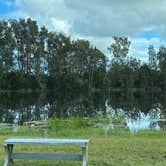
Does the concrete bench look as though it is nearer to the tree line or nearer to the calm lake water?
the calm lake water

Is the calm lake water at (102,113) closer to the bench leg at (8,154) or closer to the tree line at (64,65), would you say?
the bench leg at (8,154)

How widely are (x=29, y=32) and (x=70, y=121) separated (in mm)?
70024

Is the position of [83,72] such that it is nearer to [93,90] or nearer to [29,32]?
[93,90]

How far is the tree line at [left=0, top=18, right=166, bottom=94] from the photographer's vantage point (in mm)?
87750

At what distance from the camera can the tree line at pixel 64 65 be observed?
87.8 m

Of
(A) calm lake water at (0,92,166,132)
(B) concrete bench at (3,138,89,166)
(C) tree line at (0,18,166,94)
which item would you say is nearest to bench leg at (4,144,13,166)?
(B) concrete bench at (3,138,89,166)

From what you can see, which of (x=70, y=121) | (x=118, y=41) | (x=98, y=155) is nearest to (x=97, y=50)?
(x=118, y=41)

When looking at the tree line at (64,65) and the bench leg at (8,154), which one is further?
the tree line at (64,65)

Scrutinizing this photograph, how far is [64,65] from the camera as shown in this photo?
9131cm

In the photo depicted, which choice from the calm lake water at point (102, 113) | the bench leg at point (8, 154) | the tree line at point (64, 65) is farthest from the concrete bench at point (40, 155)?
the tree line at point (64, 65)

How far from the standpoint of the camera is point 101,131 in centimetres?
1750

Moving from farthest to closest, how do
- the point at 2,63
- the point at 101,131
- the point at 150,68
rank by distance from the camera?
the point at 150,68
the point at 2,63
the point at 101,131

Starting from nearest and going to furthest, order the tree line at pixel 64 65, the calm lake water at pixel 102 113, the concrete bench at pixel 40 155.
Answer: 1. the concrete bench at pixel 40 155
2. the calm lake water at pixel 102 113
3. the tree line at pixel 64 65

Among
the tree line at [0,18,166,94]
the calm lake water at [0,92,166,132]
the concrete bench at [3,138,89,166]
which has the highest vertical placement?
the tree line at [0,18,166,94]
